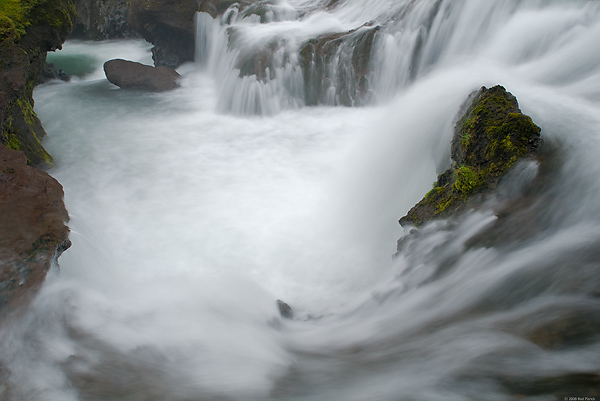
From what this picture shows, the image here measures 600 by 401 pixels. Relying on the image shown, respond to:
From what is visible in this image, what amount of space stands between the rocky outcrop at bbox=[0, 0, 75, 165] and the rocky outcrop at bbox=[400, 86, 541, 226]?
5719 mm

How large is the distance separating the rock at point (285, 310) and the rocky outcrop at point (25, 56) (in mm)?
4374

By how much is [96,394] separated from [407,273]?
9.38 feet

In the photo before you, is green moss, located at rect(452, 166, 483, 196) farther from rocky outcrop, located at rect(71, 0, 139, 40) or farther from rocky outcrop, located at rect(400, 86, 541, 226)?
rocky outcrop, located at rect(71, 0, 139, 40)

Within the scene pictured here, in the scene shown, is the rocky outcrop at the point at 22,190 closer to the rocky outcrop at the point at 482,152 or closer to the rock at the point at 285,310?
the rock at the point at 285,310

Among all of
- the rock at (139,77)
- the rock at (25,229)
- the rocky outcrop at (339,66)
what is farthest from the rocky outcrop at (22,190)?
the rocky outcrop at (339,66)

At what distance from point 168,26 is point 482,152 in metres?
13.1

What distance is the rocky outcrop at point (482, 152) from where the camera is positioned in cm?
406

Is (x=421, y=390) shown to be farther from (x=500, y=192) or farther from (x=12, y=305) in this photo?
(x=12, y=305)

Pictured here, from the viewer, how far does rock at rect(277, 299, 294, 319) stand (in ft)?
15.2

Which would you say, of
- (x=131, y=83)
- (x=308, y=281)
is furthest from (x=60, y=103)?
(x=308, y=281)

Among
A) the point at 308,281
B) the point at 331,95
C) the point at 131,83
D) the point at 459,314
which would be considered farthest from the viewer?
the point at 131,83

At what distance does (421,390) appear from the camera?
2645mm

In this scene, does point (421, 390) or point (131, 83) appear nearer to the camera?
point (421, 390)

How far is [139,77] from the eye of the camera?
1235cm
